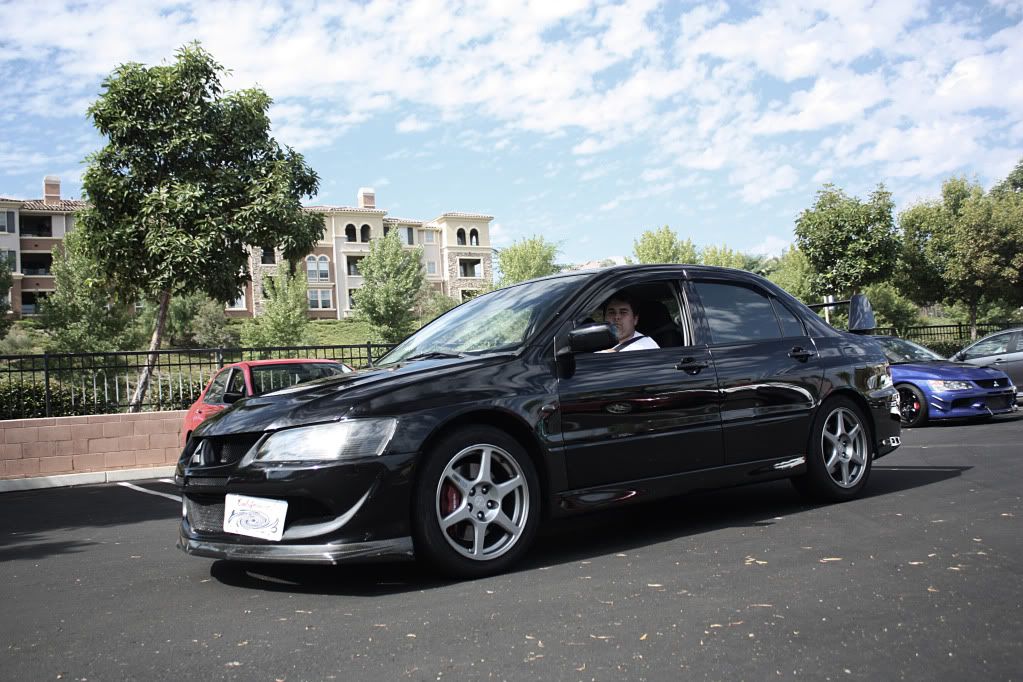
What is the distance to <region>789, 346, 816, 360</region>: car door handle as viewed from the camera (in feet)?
19.1

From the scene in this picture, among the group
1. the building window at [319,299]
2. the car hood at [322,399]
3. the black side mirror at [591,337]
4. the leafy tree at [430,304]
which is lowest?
the car hood at [322,399]

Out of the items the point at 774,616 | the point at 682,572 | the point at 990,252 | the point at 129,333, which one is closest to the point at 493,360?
the point at 682,572

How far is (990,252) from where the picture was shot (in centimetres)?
2973

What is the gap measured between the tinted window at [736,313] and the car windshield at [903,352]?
838 cm

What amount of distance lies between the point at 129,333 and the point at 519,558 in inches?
1735

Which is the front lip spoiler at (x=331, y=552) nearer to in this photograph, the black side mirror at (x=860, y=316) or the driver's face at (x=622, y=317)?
the driver's face at (x=622, y=317)

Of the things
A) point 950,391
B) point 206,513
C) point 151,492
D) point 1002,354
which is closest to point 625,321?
point 206,513

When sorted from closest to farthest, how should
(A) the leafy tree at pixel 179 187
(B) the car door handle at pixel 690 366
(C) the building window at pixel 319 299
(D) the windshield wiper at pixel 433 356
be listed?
1. (D) the windshield wiper at pixel 433 356
2. (B) the car door handle at pixel 690 366
3. (A) the leafy tree at pixel 179 187
4. (C) the building window at pixel 319 299

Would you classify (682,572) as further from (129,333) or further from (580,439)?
(129,333)

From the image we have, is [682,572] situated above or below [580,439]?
below

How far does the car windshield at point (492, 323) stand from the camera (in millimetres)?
4926

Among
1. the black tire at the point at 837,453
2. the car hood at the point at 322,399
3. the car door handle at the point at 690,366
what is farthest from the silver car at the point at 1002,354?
the car hood at the point at 322,399

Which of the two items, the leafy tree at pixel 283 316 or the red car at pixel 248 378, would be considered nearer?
the red car at pixel 248 378

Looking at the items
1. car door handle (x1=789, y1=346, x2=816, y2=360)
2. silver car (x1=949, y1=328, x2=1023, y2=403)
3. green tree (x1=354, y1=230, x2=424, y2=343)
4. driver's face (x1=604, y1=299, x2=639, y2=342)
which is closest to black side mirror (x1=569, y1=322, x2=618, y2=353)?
driver's face (x1=604, y1=299, x2=639, y2=342)
